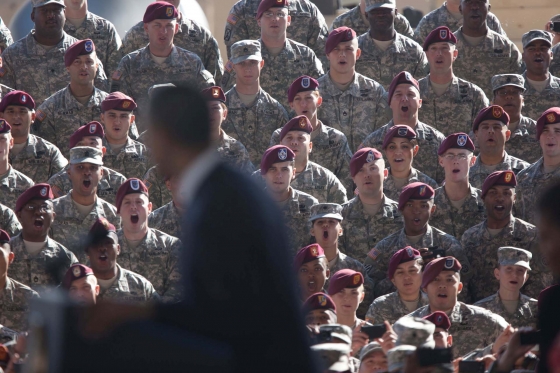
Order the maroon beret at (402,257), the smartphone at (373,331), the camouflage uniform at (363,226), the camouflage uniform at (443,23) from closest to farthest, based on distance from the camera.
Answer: the smartphone at (373,331), the maroon beret at (402,257), the camouflage uniform at (363,226), the camouflage uniform at (443,23)

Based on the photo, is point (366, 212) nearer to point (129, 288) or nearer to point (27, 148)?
point (129, 288)

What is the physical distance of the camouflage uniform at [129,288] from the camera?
7891 millimetres

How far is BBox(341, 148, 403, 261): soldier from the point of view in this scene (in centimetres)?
888

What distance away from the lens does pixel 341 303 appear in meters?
7.64

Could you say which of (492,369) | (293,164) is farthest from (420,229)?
(492,369)

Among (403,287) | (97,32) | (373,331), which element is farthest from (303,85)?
(373,331)

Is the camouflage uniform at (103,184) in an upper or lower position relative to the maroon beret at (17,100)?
lower

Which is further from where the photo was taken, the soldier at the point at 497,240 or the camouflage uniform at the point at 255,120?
the camouflage uniform at the point at 255,120

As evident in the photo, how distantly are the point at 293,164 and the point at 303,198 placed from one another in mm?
366

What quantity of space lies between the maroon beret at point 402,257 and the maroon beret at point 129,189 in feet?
6.05

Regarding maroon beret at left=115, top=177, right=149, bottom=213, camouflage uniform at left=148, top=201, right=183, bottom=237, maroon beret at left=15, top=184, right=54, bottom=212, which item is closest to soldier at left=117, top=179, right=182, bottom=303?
maroon beret at left=115, top=177, right=149, bottom=213

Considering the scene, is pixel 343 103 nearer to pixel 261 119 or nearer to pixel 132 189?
pixel 261 119

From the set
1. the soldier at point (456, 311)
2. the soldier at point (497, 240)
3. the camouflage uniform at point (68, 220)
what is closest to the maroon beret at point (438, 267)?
the soldier at point (456, 311)

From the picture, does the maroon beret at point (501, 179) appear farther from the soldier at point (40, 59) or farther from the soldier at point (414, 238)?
the soldier at point (40, 59)
